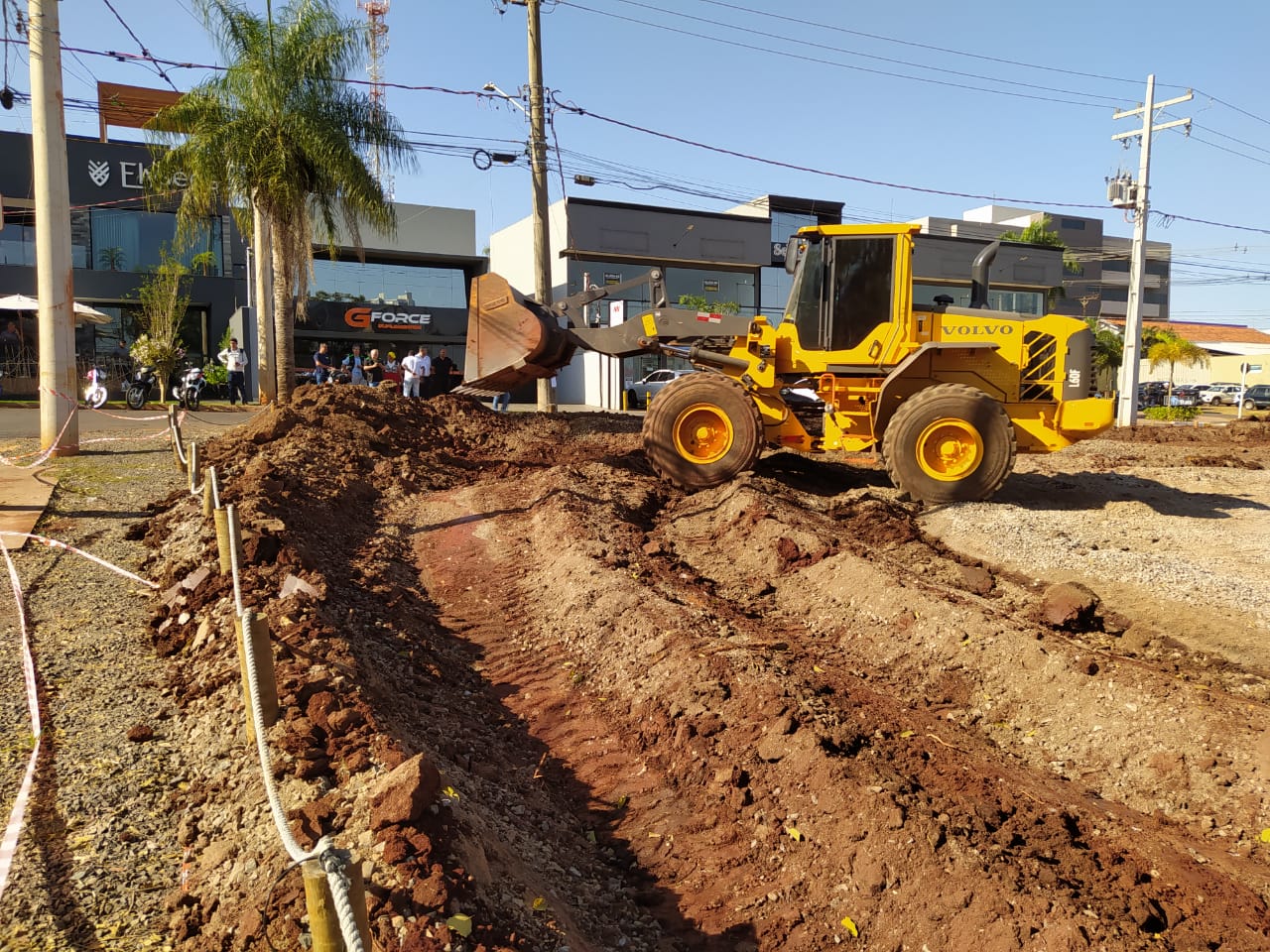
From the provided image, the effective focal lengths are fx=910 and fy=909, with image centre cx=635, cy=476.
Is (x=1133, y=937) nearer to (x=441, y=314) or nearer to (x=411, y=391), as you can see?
(x=411, y=391)

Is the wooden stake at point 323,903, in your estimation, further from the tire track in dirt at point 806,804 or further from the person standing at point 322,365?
the person standing at point 322,365

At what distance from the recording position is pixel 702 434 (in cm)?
1112

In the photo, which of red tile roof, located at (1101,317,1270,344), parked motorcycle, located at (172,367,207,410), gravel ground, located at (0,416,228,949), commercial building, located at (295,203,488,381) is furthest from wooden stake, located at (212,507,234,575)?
red tile roof, located at (1101,317,1270,344)

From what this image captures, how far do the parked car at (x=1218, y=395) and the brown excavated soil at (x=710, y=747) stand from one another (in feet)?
165

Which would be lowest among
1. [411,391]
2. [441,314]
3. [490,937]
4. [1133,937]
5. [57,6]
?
[1133,937]

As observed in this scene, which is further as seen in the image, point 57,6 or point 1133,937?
point 57,6

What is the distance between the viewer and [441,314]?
1516 inches

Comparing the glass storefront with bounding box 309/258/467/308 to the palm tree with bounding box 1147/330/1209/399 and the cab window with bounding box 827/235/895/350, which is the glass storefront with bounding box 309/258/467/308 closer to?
the cab window with bounding box 827/235/895/350

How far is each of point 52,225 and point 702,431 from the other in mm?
9138

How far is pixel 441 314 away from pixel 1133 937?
3751 centimetres

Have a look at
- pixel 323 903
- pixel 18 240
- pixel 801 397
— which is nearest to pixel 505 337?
pixel 801 397

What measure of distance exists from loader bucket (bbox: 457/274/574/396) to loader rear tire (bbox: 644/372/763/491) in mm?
1592

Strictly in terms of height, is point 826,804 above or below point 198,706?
below

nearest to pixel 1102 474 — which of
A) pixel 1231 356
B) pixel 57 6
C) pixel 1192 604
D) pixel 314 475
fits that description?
pixel 1192 604
